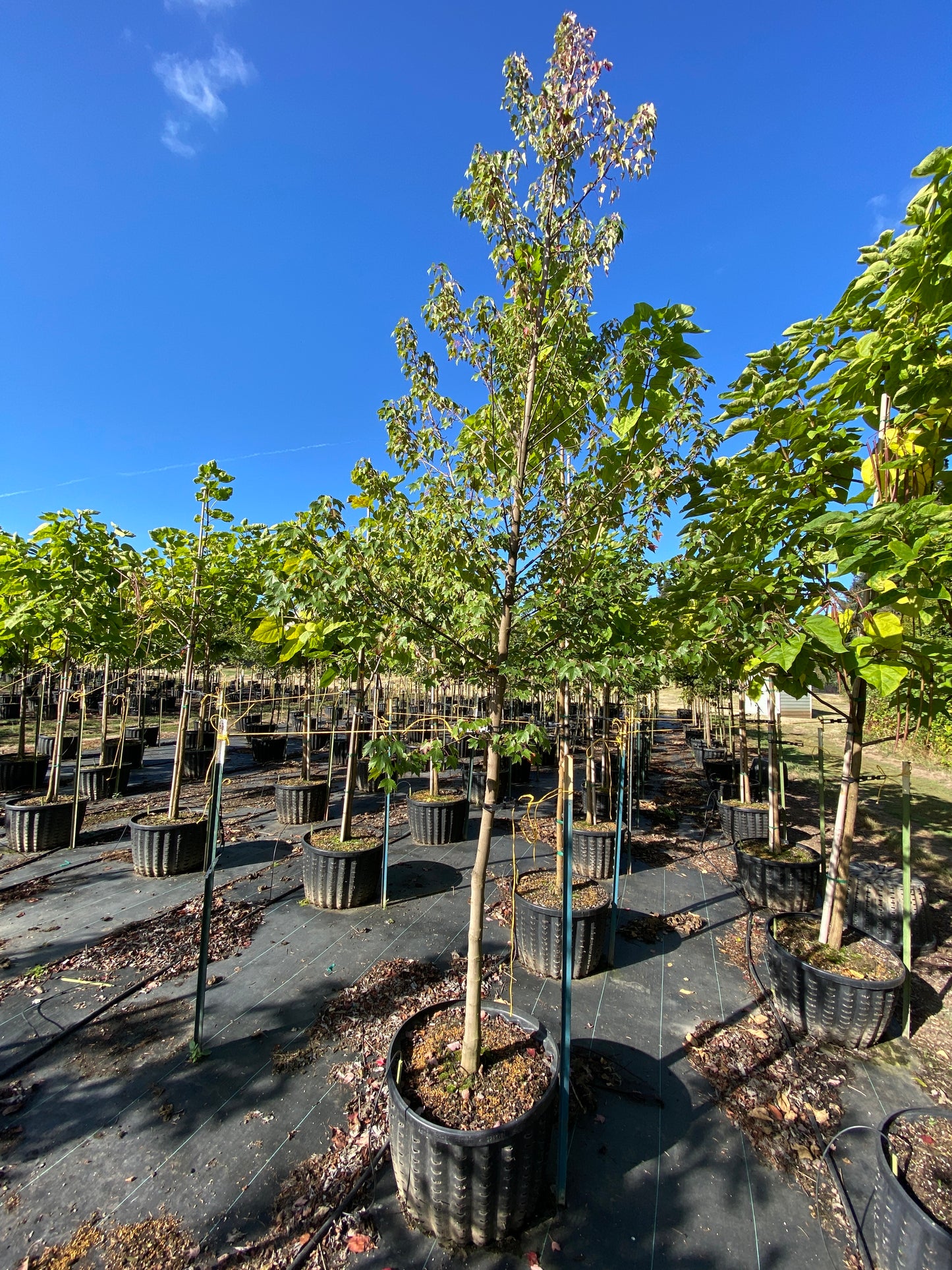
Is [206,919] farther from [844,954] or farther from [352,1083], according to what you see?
[844,954]

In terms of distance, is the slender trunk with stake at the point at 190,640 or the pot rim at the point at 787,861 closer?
the pot rim at the point at 787,861

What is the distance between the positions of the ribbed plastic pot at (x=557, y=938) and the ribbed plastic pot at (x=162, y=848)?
4.16 m

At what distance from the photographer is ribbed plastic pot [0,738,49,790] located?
10.1 meters

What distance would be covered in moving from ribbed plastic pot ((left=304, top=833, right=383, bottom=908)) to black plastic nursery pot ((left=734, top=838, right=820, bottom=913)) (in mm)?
4104

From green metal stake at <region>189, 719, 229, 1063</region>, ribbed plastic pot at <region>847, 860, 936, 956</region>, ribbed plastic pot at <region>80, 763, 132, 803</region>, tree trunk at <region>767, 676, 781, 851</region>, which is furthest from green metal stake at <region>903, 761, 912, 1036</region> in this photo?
ribbed plastic pot at <region>80, 763, 132, 803</region>

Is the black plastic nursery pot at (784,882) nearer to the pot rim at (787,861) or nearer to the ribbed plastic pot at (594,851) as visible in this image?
the pot rim at (787,861)

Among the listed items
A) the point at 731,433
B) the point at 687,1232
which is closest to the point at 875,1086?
the point at 687,1232

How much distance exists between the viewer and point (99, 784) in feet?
32.0

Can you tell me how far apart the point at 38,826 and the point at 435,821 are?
519 centimetres

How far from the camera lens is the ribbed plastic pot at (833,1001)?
334 cm

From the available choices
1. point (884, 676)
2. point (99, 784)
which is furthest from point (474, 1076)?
point (99, 784)

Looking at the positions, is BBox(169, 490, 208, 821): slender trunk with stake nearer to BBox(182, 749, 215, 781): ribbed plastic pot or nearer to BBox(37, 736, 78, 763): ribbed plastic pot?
BBox(182, 749, 215, 781): ribbed plastic pot

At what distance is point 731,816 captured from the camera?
763cm

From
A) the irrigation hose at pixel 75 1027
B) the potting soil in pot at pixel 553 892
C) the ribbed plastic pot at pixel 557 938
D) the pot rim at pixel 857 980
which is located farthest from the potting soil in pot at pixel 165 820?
the pot rim at pixel 857 980
